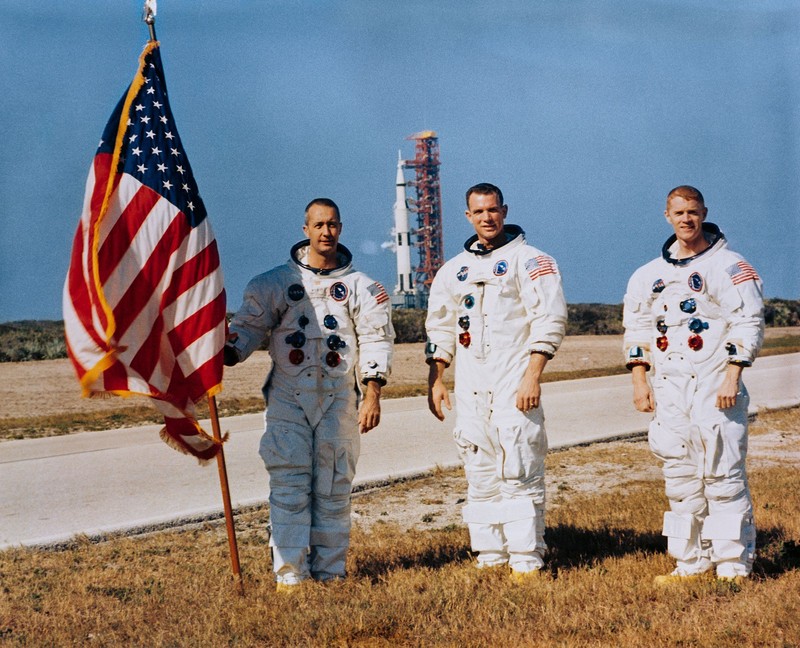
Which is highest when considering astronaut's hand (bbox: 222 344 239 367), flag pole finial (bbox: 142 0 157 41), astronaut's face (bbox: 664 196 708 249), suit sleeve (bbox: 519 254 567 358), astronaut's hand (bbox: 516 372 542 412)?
flag pole finial (bbox: 142 0 157 41)

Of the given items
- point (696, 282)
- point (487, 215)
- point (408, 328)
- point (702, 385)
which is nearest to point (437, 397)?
point (487, 215)

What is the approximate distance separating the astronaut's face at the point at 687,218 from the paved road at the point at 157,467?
15.8 feet

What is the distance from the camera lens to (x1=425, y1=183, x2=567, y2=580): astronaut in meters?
6.02

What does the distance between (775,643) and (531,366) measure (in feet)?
6.71

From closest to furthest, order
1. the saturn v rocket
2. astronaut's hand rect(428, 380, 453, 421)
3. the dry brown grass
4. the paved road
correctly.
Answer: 1. the dry brown grass
2. astronaut's hand rect(428, 380, 453, 421)
3. the paved road
4. the saturn v rocket

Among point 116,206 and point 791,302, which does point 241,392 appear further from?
point 791,302

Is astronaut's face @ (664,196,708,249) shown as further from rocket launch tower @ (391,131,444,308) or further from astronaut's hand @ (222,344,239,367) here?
rocket launch tower @ (391,131,444,308)

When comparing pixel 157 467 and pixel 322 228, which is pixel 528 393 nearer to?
pixel 322 228

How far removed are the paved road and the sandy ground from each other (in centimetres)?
158

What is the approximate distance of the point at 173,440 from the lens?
5828 millimetres

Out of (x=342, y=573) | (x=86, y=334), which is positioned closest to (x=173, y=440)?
(x=86, y=334)

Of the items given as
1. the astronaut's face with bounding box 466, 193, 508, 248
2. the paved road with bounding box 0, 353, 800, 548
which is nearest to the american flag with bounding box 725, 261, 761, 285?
the astronaut's face with bounding box 466, 193, 508, 248

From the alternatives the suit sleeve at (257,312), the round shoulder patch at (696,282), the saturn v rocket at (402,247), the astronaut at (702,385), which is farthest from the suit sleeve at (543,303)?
the saturn v rocket at (402,247)

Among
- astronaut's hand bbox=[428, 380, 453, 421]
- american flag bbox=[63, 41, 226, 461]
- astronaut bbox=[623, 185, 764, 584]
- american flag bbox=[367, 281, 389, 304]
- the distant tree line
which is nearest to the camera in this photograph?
american flag bbox=[63, 41, 226, 461]
